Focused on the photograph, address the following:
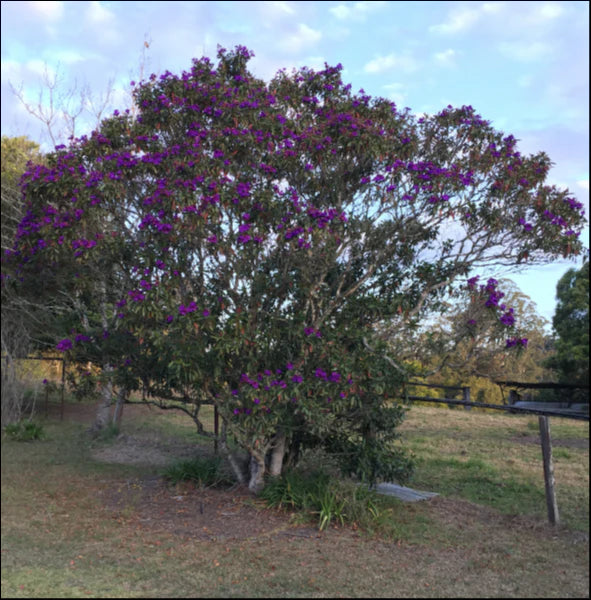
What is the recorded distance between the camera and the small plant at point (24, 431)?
1152 cm

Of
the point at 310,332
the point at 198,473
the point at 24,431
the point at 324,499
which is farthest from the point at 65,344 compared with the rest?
the point at 24,431

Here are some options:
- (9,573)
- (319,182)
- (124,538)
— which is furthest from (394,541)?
(319,182)

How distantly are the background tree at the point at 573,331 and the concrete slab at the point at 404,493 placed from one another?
1312 cm

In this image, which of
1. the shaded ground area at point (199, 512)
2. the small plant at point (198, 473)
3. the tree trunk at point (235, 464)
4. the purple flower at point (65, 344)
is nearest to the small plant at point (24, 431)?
the shaded ground area at point (199, 512)

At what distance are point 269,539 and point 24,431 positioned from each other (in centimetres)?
758

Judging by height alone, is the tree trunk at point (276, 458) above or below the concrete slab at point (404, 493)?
above

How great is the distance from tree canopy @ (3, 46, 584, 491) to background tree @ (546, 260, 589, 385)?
13775 mm

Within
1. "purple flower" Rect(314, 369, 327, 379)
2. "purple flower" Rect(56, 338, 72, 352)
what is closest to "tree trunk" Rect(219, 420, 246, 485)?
"purple flower" Rect(314, 369, 327, 379)

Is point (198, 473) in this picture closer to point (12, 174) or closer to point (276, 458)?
point (276, 458)

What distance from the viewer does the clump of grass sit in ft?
20.8

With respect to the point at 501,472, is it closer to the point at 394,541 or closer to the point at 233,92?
the point at 394,541

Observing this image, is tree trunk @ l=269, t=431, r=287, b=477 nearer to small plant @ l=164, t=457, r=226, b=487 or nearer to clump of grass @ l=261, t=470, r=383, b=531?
clump of grass @ l=261, t=470, r=383, b=531

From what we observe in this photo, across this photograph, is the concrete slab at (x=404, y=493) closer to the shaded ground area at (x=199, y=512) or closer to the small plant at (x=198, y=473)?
the shaded ground area at (x=199, y=512)

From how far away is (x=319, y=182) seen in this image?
6.93 metres
